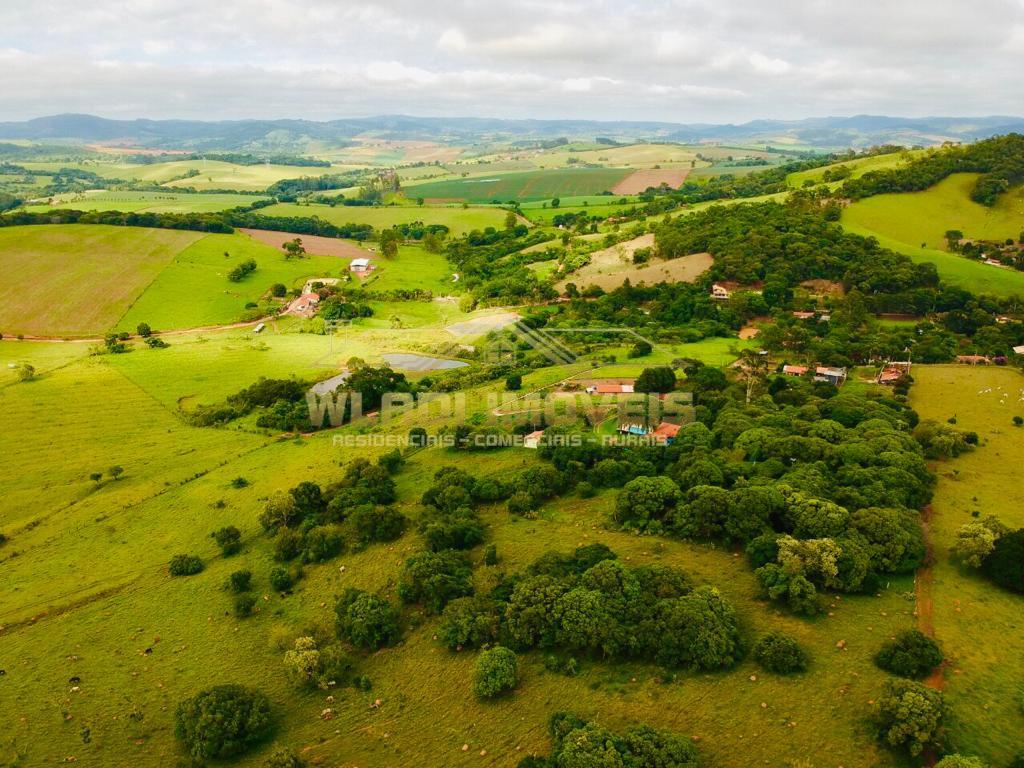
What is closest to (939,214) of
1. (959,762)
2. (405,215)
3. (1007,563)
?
(1007,563)

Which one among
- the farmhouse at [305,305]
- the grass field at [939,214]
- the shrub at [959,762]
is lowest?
the shrub at [959,762]

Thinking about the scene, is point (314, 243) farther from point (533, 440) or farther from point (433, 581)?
point (433, 581)

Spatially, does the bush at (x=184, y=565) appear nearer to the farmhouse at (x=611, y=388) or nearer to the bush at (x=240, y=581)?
the bush at (x=240, y=581)

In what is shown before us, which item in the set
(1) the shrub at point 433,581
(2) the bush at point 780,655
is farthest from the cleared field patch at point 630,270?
(2) the bush at point 780,655

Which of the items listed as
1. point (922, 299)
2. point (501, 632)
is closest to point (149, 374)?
point (501, 632)

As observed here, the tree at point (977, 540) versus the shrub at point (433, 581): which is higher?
the tree at point (977, 540)

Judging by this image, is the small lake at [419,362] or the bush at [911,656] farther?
the small lake at [419,362]

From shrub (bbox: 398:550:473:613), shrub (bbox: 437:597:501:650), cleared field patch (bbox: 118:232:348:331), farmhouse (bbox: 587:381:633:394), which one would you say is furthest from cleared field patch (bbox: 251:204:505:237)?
shrub (bbox: 437:597:501:650)
